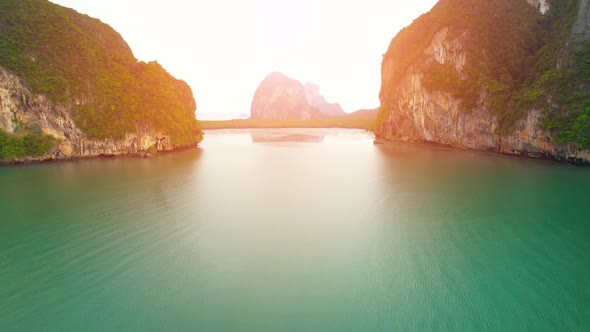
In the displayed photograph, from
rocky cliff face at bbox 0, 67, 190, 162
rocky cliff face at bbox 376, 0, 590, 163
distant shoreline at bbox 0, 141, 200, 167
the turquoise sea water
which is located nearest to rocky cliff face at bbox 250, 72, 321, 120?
rocky cliff face at bbox 376, 0, 590, 163

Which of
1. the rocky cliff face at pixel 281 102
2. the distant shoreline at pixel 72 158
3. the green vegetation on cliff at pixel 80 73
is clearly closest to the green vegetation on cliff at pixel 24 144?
the distant shoreline at pixel 72 158

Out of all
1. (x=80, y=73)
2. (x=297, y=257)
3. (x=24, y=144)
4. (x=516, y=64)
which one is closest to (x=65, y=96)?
(x=80, y=73)

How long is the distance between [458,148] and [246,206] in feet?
98.7

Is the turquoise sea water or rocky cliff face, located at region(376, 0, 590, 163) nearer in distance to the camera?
the turquoise sea water

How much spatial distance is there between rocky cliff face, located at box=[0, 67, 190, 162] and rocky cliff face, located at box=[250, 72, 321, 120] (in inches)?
5083

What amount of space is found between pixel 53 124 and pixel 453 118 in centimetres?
4209

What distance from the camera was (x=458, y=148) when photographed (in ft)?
107

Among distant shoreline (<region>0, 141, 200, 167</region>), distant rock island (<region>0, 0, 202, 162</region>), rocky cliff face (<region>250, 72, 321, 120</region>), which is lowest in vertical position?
distant shoreline (<region>0, 141, 200, 167</region>)

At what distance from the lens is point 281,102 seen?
6240 inches

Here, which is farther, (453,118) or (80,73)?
(453,118)

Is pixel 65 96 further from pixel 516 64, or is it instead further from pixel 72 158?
pixel 516 64

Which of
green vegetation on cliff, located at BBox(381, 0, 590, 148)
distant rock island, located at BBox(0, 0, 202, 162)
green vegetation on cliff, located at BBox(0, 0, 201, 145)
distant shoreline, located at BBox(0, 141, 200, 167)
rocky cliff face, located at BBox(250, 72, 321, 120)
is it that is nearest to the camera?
green vegetation on cliff, located at BBox(381, 0, 590, 148)

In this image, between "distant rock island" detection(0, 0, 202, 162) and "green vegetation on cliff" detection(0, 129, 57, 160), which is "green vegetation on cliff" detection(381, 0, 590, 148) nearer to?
"distant rock island" detection(0, 0, 202, 162)

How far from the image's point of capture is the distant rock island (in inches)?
895
